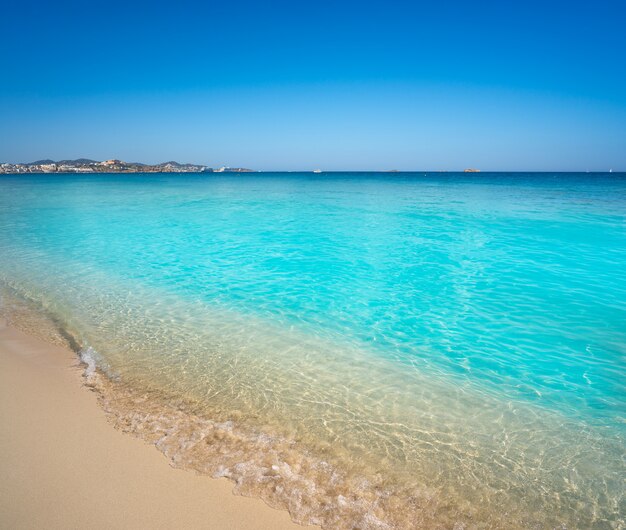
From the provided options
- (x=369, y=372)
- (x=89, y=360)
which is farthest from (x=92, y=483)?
(x=369, y=372)

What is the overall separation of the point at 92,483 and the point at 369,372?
11.5ft

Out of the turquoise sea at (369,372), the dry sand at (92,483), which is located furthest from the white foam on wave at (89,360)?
the dry sand at (92,483)

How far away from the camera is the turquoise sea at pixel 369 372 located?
10.6ft

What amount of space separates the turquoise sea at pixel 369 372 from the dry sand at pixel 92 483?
18 centimetres

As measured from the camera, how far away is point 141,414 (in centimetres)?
Answer: 406

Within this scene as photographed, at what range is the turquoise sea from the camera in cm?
324

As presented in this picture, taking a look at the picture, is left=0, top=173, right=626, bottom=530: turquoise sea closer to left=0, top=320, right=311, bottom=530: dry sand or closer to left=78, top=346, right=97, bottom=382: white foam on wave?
left=78, top=346, right=97, bottom=382: white foam on wave

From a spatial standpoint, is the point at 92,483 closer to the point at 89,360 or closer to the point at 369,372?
the point at 89,360

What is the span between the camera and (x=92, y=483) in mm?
3055

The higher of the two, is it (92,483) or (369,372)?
(92,483)

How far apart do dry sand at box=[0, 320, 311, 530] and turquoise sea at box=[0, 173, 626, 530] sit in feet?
0.60

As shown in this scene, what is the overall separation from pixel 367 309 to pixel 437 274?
3817 millimetres

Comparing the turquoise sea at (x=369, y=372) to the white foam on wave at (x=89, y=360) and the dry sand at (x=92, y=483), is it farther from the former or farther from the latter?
the dry sand at (x=92, y=483)

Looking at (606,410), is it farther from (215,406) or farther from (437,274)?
(437,274)
